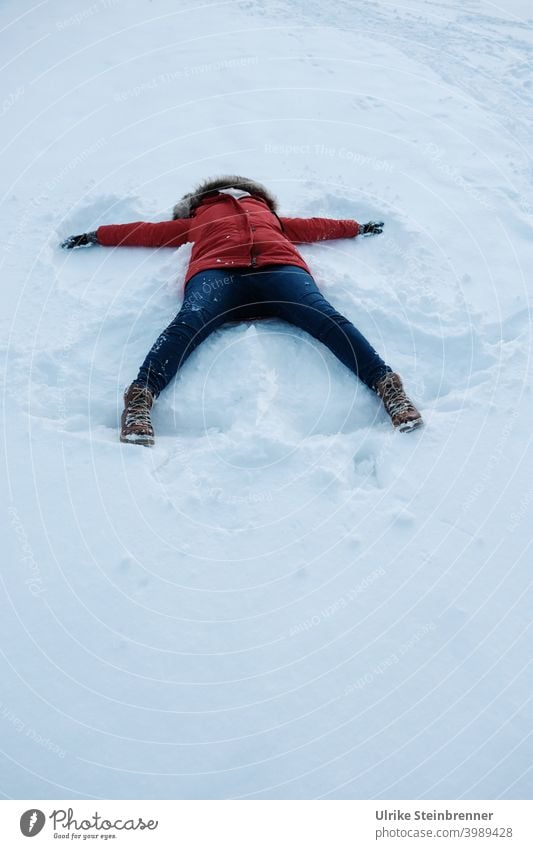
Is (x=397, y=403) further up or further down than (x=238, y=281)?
further down

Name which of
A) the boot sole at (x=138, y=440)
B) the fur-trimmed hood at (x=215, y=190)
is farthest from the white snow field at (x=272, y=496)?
the fur-trimmed hood at (x=215, y=190)

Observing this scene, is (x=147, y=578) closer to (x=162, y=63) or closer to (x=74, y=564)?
(x=74, y=564)

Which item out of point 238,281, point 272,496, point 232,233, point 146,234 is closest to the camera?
point 272,496

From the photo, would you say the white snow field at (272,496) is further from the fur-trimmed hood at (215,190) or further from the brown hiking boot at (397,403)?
the fur-trimmed hood at (215,190)

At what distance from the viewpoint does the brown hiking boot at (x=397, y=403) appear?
2920 millimetres

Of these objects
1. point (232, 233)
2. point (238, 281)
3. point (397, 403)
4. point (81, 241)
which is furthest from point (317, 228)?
point (397, 403)

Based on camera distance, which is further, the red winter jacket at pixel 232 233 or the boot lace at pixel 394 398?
the red winter jacket at pixel 232 233

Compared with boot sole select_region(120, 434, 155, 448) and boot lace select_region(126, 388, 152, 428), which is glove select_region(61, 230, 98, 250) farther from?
boot sole select_region(120, 434, 155, 448)

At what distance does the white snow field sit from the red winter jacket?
0.11m

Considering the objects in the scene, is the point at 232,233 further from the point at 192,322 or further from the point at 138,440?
the point at 138,440

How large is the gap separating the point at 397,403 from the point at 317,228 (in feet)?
5.09

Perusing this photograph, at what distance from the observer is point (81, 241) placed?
405cm
